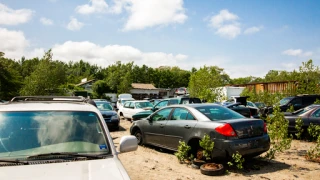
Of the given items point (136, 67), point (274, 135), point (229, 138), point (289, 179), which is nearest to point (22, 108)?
point (229, 138)

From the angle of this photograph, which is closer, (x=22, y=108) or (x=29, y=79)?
(x=22, y=108)

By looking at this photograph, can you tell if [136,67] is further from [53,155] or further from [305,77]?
[53,155]

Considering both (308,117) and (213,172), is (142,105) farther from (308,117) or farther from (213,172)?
(213,172)

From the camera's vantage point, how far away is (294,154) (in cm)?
793

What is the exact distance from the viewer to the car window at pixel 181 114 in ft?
23.7

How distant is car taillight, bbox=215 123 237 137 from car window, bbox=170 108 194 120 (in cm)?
115

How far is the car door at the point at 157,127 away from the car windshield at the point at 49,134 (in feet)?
15.2

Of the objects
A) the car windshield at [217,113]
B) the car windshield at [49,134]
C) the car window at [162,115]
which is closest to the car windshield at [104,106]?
the car window at [162,115]

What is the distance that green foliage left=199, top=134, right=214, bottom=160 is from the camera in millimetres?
6020

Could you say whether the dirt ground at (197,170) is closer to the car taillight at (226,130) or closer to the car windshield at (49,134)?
the car taillight at (226,130)

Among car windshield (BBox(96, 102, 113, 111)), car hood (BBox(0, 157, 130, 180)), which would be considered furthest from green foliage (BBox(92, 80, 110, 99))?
car hood (BBox(0, 157, 130, 180))

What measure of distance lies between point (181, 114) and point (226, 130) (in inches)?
Result: 73.3

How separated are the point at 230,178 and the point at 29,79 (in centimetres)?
2408

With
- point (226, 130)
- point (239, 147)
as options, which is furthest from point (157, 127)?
point (239, 147)
